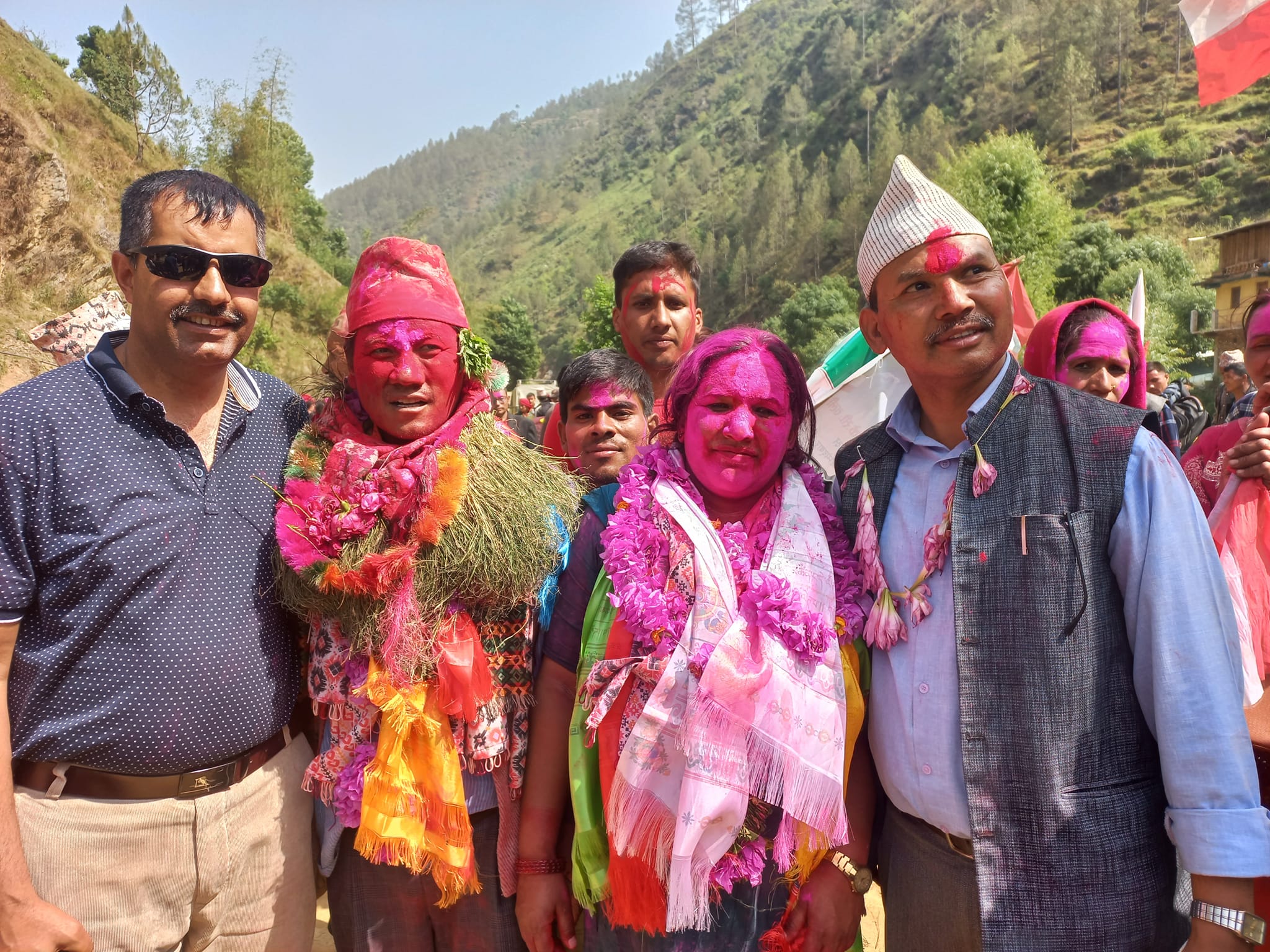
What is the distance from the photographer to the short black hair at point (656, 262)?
156 inches

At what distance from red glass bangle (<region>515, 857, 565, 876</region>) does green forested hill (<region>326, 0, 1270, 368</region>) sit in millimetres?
33704

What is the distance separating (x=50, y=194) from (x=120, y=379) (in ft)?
64.1

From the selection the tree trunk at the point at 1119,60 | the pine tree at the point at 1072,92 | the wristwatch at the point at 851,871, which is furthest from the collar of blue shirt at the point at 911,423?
the tree trunk at the point at 1119,60

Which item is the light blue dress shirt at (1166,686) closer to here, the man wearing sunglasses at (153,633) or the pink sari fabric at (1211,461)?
the pink sari fabric at (1211,461)

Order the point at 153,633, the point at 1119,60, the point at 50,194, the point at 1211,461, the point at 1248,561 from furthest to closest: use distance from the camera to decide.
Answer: the point at 1119,60 → the point at 50,194 → the point at 1211,461 → the point at 1248,561 → the point at 153,633

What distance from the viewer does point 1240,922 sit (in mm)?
1581

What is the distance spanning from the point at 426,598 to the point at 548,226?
139 metres

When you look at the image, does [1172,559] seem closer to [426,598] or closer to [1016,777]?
[1016,777]

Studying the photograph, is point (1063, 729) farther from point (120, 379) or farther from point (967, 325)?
point (120, 379)

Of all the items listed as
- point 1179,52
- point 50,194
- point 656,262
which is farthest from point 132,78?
point 1179,52

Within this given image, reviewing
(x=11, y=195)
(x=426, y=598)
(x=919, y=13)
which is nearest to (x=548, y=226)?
(x=919, y=13)

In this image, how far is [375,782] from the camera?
2.05 m

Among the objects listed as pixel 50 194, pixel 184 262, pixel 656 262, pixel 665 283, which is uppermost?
pixel 50 194

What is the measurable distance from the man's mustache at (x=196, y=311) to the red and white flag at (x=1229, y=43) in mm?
4893
